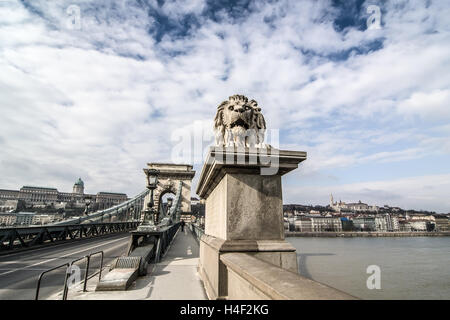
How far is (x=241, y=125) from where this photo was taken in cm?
359

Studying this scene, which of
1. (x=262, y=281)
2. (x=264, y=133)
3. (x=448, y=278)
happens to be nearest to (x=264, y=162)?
(x=264, y=133)

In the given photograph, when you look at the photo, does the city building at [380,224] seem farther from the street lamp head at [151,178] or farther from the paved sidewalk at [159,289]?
the paved sidewalk at [159,289]

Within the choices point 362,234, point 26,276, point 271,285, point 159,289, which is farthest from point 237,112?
point 362,234

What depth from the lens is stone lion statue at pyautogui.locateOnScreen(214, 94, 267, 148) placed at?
11.5 feet

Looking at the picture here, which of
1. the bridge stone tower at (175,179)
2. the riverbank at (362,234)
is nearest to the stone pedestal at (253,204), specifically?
the bridge stone tower at (175,179)

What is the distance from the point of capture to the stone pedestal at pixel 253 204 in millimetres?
2738

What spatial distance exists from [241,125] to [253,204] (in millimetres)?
1230

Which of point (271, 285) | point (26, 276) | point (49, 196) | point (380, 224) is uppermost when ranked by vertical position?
point (49, 196)

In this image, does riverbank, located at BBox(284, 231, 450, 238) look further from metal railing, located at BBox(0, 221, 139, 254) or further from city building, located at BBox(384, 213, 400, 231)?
metal railing, located at BBox(0, 221, 139, 254)

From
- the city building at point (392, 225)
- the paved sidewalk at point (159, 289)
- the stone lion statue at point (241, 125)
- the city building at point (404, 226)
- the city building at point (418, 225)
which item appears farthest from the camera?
the city building at point (392, 225)

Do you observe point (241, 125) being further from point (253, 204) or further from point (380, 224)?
point (380, 224)

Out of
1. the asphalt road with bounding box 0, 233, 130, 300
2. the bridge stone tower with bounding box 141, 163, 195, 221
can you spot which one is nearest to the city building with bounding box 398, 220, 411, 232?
the bridge stone tower with bounding box 141, 163, 195, 221

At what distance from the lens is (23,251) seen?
32.4 feet

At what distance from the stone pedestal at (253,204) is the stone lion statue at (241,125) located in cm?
48
